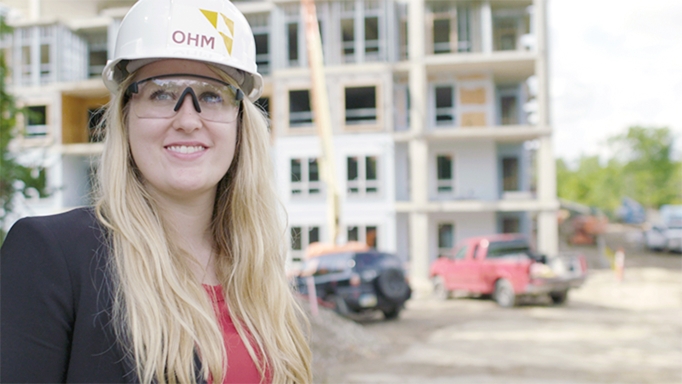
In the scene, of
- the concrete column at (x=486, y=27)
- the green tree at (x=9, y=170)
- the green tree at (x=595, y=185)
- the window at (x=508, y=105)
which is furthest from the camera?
the green tree at (x=595, y=185)

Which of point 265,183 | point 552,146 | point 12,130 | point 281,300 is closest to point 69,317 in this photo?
point 281,300

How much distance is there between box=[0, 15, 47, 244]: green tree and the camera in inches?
211

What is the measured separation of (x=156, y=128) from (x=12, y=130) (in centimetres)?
499

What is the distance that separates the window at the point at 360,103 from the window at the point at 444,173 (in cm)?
363

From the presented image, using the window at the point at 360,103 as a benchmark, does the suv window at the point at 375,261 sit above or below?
below

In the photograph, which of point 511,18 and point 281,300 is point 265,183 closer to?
point 281,300

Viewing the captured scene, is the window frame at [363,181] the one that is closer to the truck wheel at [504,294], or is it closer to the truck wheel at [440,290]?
the truck wheel at [440,290]

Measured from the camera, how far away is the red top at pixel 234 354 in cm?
171

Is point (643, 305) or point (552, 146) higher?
point (552, 146)

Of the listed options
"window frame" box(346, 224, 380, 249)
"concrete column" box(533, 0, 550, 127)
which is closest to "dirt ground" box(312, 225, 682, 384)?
"window frame" box(346, 224, 380, 249)

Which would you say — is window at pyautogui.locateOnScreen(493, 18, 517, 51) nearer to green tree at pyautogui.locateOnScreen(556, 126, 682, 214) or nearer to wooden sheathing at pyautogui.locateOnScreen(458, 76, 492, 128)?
wooden sheathing at pyautogui.locateOnScreen(458, 76, 492, 128)

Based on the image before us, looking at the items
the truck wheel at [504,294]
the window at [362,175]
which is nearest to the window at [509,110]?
the window at [362,175]

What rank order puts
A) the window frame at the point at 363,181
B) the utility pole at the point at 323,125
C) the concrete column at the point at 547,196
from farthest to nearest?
the window frame at the point at 363,181
the concrete column at the point at 547,196
the utility pole at the point at 323,125

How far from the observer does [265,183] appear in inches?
85.3
